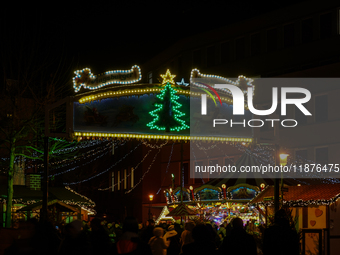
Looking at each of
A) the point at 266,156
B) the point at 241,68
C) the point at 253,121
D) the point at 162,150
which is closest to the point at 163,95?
the point at 253,121

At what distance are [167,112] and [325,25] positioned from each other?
18.7 metres

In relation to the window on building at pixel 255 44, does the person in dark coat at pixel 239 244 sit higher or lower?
lower

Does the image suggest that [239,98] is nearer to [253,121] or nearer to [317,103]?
[253,121]

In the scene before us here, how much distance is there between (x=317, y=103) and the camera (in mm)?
30453

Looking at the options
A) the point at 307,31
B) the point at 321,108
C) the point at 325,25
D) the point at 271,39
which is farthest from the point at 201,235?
the point at 271,39

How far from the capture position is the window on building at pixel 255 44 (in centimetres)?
3612

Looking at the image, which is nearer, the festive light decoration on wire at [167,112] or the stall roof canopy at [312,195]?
the festive light decoration on wire at [167,112]

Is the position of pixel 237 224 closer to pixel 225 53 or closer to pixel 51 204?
pixel 51 204

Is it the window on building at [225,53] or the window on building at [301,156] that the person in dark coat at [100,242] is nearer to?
the window on building at [301,156]

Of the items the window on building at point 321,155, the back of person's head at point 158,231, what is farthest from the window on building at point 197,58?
the back of person's head at point 158,231

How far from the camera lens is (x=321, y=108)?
Result: 99.2 ft

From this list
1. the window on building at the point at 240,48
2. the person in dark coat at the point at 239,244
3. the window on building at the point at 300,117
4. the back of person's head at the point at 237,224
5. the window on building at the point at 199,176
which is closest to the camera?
the person in dark coat at the point at 239,244

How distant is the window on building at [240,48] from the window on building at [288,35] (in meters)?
3.48

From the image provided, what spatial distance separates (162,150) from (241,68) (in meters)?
12.3
